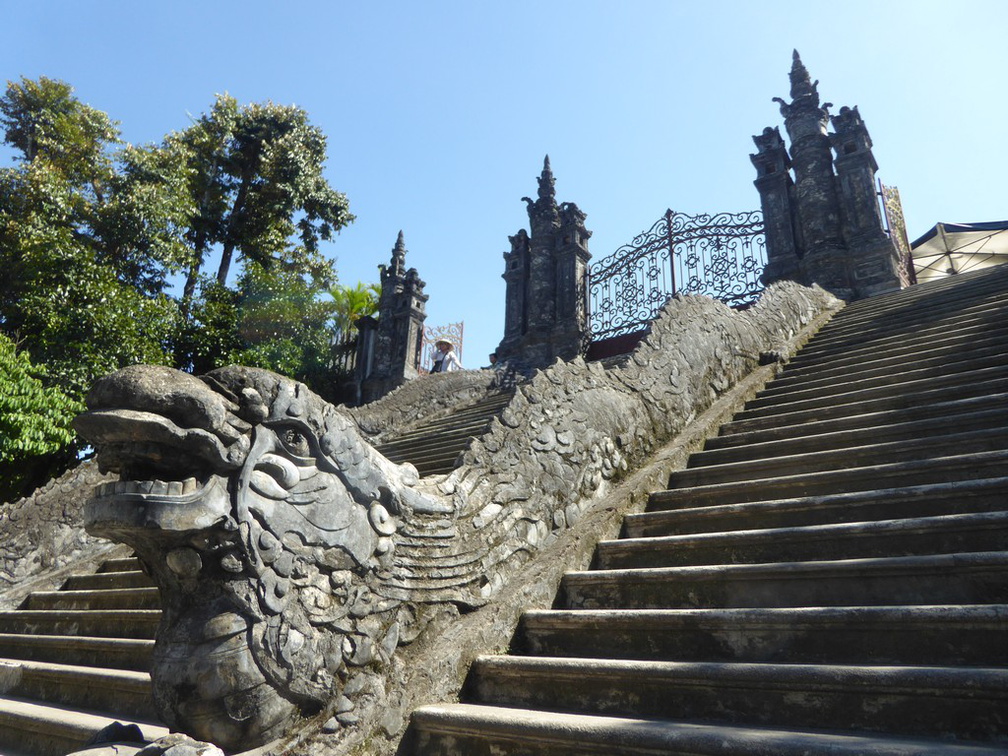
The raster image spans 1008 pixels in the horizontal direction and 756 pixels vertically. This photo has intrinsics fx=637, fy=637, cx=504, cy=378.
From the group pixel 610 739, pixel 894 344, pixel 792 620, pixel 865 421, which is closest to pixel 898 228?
pixel 894 344

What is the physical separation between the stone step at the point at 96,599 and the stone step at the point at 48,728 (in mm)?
999

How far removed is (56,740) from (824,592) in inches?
133

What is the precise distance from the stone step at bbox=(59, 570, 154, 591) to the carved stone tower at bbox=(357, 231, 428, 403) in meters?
9.55

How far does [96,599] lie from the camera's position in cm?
470

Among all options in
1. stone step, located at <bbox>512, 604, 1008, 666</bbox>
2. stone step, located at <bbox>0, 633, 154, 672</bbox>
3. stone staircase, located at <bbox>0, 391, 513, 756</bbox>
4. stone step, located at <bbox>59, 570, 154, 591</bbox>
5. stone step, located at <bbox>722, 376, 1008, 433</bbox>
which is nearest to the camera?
stone step, located at <bbox>512, 604, 1008, 666</bbox>

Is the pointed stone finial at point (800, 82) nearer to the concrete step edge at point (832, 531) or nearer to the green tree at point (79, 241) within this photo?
the concrete step edge at point (832, 531)

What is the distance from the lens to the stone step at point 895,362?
514cm

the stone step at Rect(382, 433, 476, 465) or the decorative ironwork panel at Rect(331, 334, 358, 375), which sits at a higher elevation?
the decorative ironwork panel at Rect(331, 334, 358, 375)

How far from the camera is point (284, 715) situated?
7.09 feet

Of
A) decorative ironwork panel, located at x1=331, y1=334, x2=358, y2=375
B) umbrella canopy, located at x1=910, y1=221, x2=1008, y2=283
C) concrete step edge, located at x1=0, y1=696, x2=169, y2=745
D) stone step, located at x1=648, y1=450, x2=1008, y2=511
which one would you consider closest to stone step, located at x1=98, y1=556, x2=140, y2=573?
concrete step edge, located at x1=0, y1=696, x2=169, y2=745

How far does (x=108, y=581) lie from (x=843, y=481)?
17.7ft

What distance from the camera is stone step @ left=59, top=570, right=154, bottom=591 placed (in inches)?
191

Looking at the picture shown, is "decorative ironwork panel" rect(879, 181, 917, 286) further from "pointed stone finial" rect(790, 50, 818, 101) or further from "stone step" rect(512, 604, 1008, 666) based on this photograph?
"stone step" rect(512, 604, 1008, 666)

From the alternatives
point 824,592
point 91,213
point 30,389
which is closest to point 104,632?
point 824,592
